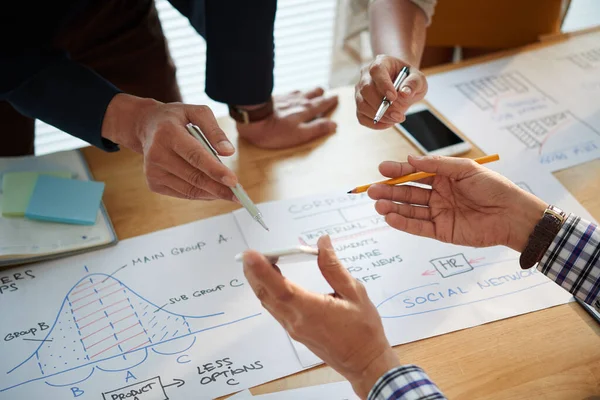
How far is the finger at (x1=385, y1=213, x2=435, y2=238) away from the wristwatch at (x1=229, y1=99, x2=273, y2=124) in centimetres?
42

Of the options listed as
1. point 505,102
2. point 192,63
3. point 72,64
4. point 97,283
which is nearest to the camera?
point 97,283

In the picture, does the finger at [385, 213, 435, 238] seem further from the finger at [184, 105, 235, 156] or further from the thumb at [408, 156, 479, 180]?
the finger at [184, 105, 235, 156]

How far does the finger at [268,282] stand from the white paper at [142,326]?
0.17 meters

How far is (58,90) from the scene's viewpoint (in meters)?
0.96

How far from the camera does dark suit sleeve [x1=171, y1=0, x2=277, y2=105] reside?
1.11m

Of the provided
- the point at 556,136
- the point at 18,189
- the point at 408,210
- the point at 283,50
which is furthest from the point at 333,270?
the point at 283,50

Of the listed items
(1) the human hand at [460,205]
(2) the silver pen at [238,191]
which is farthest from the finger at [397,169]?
(2) the silver pen at [238,191]

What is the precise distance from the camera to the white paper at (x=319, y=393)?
73cm

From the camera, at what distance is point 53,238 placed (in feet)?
3.02

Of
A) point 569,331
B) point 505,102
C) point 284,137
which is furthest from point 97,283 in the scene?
point 505,102

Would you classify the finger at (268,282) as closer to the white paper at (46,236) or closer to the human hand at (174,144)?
the human hand at (174,144)

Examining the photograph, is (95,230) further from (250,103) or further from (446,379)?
(446,379)

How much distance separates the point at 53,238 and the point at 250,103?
1.53 feet

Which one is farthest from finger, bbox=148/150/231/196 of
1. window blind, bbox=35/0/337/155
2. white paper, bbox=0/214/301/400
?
window blind, bbox=35/0/337/155
